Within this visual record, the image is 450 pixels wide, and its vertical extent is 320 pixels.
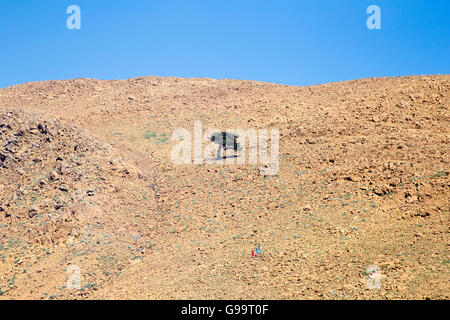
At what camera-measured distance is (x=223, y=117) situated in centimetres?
3119

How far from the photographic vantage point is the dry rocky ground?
44.2 ft

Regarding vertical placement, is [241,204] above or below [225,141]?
below

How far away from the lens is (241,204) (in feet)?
64.2

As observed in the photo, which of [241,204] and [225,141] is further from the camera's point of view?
[225,141]

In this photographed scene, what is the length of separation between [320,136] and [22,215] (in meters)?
17.9

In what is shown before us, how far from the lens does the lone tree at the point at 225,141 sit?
2600cm

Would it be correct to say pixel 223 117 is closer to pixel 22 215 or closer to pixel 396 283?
pixel 22 215

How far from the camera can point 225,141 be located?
26688 millimetres

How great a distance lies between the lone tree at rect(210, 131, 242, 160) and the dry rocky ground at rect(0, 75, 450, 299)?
2.37 metres

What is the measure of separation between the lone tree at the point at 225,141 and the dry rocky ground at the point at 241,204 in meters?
2.37

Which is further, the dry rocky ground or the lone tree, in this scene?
the lone tree

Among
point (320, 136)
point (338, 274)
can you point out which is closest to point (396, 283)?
point (338, 274)

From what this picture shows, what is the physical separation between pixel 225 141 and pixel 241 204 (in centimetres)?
797

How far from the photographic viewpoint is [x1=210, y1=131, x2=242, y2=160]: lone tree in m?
26.0
